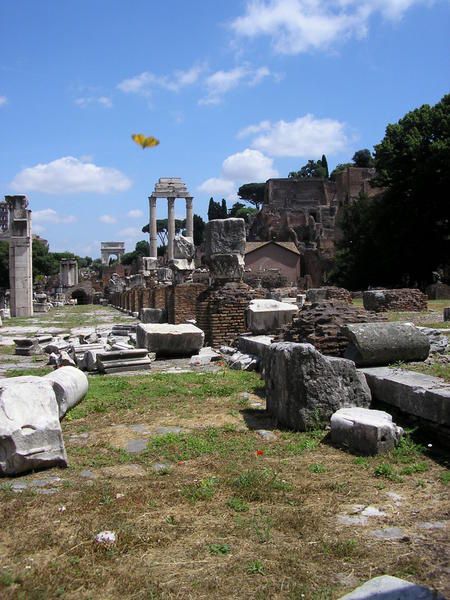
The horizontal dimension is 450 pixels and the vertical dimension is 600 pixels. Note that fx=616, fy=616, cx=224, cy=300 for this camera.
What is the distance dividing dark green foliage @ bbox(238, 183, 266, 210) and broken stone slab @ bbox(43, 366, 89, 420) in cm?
11068

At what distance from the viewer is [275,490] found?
378 centimetres

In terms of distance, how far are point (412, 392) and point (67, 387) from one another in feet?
10.8

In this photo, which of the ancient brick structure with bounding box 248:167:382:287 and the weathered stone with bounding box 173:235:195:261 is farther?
the ancient brick structure with bounding box 248:167:382:287

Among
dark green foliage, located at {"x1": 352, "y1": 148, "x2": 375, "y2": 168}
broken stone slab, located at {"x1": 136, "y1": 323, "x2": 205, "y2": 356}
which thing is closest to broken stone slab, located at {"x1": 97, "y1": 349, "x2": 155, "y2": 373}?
broken stone slab, located at {"x1": 136, "y1": 323, "x2": 205, "y2": 356}

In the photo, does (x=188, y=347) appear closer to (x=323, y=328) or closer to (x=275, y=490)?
(x=323, y=328)

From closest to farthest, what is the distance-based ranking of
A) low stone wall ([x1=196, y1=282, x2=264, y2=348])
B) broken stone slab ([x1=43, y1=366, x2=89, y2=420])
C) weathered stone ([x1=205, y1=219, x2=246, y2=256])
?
broken stone slab ([x1=43, y1=366, x2=89, y2=420])
low stone wall ([x1=196, y1=282, x2=264, y2=348])
weathered stone ([x1=205, y1=219, x2=246, y2=256])

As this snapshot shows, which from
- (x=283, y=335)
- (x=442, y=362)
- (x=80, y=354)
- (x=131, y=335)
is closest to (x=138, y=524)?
(x=442, y=362)

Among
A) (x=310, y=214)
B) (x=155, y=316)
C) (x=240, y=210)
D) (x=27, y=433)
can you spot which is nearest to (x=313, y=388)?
(x=27, y=433)

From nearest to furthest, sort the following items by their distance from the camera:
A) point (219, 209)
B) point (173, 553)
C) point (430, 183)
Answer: point (173, 553) → point (430, 183) → point (219, 209)

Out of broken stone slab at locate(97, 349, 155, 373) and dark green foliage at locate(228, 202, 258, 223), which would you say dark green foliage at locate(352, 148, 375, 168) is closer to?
dark green foliage at locate(228, 202, 258, 223)

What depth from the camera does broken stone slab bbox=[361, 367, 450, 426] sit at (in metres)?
4.57

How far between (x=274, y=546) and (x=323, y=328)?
4269 millimetres

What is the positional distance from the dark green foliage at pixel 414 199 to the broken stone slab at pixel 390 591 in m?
28.5

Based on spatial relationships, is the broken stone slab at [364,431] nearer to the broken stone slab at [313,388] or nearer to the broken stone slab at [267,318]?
the broken stone slab at [313,388]
